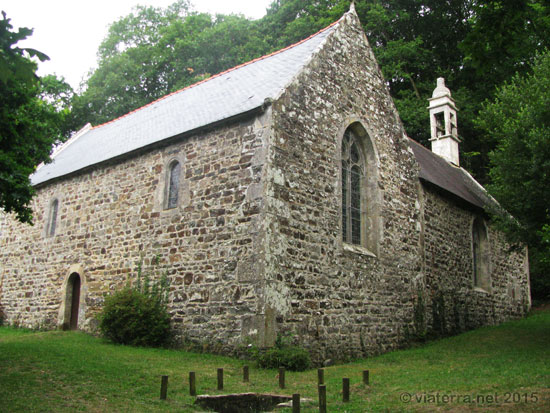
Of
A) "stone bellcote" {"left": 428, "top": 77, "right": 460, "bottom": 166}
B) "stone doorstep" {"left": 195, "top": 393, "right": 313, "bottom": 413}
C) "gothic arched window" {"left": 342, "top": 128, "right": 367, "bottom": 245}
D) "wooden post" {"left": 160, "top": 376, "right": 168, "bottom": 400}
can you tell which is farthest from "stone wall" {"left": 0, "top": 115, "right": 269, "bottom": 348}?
"stone bellcote" {"left": 428, "top": 77, "right": 460, "bottom": 166}

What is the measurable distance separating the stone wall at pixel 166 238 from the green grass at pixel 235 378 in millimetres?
1414

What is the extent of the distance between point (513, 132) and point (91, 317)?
12.5m

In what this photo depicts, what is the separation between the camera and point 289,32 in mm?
30109

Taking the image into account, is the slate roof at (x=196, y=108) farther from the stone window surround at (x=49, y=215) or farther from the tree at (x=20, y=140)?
the tree at (x=20, y=140)

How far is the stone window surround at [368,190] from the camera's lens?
43.6 feet

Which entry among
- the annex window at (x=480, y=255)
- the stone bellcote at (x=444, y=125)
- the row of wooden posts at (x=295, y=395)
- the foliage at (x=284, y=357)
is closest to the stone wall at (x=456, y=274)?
the annex window at (x=480, y=255)

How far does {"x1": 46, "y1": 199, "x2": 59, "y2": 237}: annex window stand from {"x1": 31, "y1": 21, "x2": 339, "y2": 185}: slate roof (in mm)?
895

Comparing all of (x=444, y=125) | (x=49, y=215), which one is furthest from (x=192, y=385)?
(x=444, y=125)

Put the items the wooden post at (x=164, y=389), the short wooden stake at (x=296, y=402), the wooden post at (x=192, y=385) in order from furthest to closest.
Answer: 1. the wooden post at (x=192, y=385)
2. the wooden post at (x=164, y=389)
3. the short wooden stake at (x=296, y=402)

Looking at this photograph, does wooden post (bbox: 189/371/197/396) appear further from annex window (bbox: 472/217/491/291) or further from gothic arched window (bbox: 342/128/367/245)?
annex window (bbox: 472/217/491/291)

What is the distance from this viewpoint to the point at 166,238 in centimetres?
1266

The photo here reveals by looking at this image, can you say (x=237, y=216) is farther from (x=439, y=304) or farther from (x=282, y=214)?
(x=439, y=304)

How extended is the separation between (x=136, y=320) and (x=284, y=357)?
3986 millimetres

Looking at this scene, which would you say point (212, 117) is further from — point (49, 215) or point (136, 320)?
point (49, 215)
